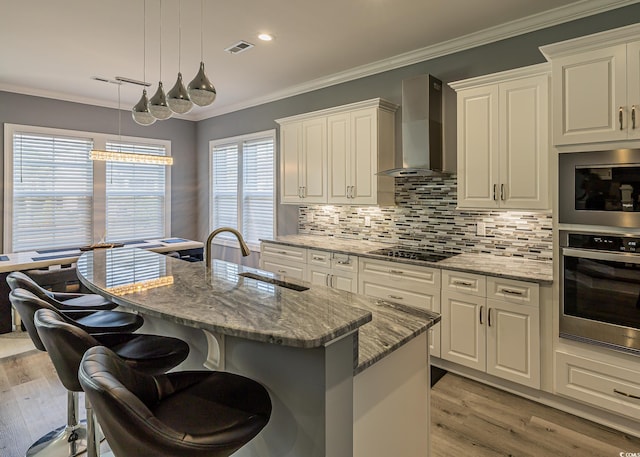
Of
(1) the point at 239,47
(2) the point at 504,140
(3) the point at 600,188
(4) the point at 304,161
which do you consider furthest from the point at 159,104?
(3) the point at 600,188

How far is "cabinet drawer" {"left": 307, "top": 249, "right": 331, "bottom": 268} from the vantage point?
3.85 m

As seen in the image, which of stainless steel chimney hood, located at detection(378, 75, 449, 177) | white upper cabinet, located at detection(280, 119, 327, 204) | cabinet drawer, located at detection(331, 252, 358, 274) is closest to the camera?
stainless steel chimney hood, located at detection(378, 75, 449, 177)

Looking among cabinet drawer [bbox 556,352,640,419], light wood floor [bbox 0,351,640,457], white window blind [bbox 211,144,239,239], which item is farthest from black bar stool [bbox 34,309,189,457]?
white window blind [bbox 211,144,239,239]

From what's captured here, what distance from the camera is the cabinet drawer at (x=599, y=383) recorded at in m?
2.29

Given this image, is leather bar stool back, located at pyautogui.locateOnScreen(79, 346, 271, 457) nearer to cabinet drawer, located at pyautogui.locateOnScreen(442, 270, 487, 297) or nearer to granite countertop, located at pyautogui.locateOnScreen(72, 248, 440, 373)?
granite countertop, located at pyautogui.locateOnScreen(72, 248, 440, 373)

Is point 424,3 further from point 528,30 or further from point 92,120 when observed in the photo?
point 92,120

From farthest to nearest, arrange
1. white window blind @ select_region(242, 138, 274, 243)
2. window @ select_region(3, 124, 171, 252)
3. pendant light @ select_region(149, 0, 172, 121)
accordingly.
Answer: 1. white window blind @ select_region(242, 138, 274, 243)
2. window @ select_region(3, 124, 171, 252)
3. pendant light @ select_region(149, 0, 172, 121)

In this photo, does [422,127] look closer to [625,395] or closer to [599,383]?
[599,383]

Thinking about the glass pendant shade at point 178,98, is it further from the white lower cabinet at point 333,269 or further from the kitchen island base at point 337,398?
the white lower cabinet at point 333,269

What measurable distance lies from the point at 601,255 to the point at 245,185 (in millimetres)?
4560

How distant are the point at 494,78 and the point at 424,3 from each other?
794 mm

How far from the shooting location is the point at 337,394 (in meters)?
1.19

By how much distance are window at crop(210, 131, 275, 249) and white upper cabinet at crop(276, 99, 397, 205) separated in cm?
82

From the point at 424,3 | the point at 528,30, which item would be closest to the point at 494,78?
the point at 528,30
